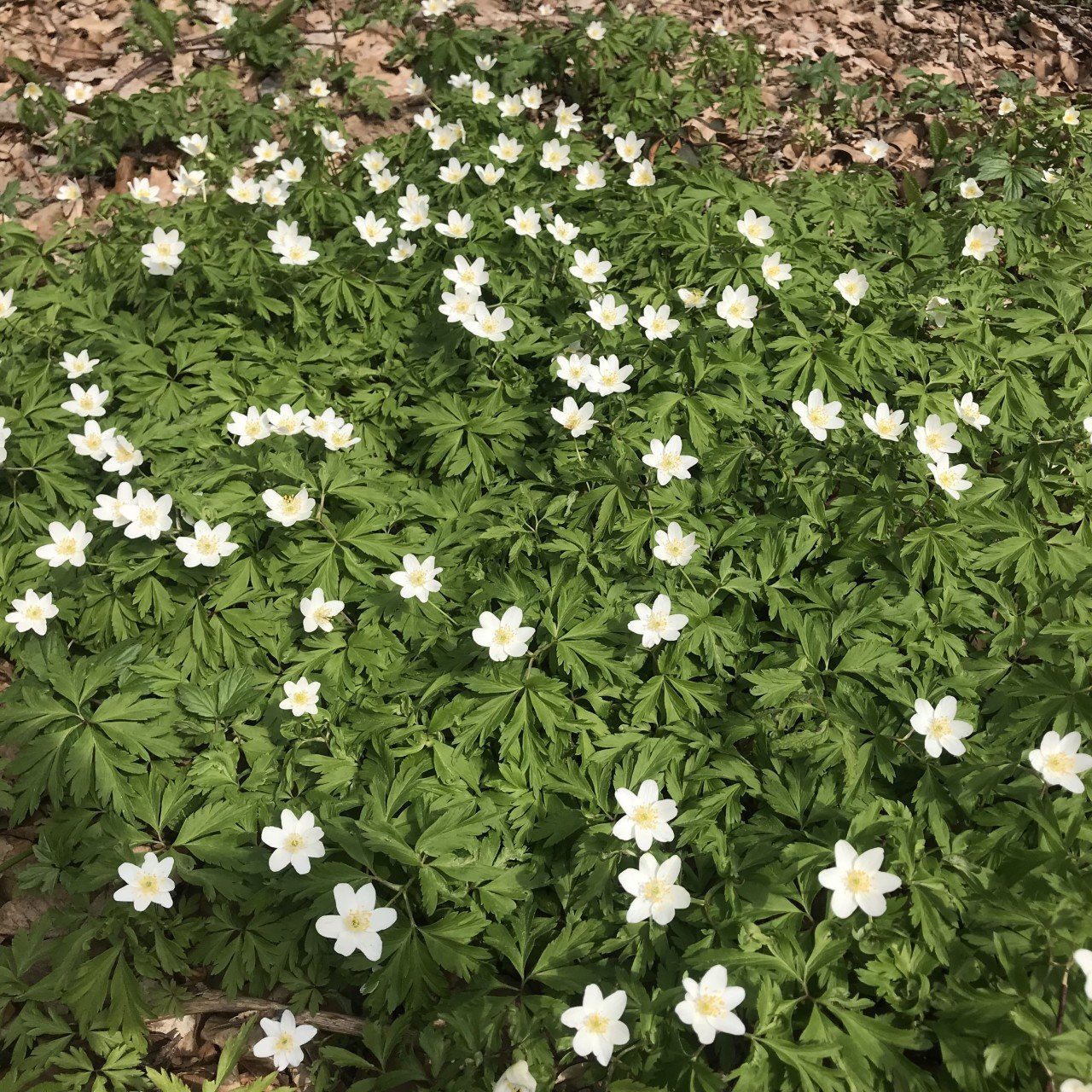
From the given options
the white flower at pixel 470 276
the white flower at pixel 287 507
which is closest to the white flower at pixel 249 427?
the white flower at pixel 287 507

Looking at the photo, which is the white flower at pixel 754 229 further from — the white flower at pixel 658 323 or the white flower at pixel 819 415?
the white flower at pixel 819 415

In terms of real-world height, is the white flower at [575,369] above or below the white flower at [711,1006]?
above

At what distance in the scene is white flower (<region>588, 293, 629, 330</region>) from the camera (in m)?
4.01

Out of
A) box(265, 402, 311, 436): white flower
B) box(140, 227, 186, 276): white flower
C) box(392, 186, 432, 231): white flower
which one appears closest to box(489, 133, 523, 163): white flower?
box(392, 186, 432, 231): white flower

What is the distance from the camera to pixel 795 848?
2.57 m

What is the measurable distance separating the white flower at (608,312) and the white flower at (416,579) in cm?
163

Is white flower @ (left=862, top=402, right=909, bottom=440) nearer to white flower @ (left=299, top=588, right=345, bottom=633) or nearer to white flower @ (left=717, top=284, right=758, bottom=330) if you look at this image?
white flower @ (left=717, top=284, right=758, bottom=330)

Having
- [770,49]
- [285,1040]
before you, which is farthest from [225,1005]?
[770,49]

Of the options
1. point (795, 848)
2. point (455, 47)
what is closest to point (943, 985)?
point (795, 848)

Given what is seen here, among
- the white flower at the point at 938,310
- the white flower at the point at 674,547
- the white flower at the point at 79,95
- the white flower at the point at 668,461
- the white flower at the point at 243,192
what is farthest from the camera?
the white flower at the point at 79,95

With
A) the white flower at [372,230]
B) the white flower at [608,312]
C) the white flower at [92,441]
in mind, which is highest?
the white flower at [608,312]

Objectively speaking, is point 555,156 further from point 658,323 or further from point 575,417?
point 575,417

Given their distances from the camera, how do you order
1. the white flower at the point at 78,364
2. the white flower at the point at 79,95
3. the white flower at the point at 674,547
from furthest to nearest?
1. the white flower at the point at 79,95
2. the white flower at the point at 78,364
3. the white flower at the point at 674,547

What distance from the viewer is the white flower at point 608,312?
401 centimetres
